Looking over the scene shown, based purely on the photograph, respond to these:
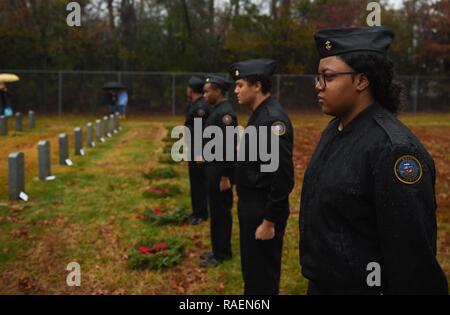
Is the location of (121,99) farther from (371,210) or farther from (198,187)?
(371,210)

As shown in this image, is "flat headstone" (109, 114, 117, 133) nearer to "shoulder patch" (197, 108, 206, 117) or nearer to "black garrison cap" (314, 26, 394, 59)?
"shoulder patch" (197, 108, 206, 117)

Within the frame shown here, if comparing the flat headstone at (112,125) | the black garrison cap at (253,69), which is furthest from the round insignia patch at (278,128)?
the flat headstone at (112,125)

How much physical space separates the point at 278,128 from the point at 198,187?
346 centimetres

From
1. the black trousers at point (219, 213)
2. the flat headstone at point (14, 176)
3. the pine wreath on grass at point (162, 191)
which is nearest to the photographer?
the black trousers at point (219, 213)

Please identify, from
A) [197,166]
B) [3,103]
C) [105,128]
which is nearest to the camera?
[197,166]

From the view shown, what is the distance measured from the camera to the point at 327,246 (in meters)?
2.28

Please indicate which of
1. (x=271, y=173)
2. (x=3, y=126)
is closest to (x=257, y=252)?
(x=271, y=173)

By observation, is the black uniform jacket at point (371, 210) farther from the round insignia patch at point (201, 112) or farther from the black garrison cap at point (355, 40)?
the round insignia patch at point (201, 112)

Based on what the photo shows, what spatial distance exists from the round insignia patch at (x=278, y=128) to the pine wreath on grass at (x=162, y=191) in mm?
5247

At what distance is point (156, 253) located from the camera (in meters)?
5.79

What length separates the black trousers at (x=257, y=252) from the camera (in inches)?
160

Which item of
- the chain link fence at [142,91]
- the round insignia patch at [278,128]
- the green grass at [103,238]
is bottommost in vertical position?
the green grass at [103,238]

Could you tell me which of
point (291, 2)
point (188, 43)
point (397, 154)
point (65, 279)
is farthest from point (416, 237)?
point (291, 2)

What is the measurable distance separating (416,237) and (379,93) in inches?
27.6
